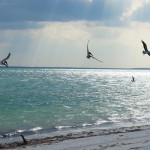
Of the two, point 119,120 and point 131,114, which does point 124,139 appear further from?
point 131,114

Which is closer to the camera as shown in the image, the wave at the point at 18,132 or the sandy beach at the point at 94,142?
the sandy beach at the point at 94,142

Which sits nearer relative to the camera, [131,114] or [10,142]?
[10,142]

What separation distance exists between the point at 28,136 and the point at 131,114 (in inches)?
828

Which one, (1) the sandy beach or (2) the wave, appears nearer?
(1) the sandy beach

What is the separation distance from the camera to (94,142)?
2645 cm

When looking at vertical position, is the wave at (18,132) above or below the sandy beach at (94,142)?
above

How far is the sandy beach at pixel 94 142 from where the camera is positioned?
80.8 feet

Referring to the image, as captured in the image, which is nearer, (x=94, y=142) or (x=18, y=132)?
(x=94, y=142)

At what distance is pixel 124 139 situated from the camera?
1082 inches

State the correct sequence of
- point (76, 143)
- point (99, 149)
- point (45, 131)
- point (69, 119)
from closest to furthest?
1. point (99, 149)
2. point (76, 143)
3. point (45, 131)
4. point (69, 119)

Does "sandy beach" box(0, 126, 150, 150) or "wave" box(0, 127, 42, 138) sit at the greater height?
"wave" box(0, 127, 42, 138)

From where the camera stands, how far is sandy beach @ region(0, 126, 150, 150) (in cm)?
2462

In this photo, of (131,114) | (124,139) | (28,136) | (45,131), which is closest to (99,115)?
(131,114)

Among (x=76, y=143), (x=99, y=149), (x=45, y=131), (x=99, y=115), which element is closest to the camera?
(x=99, y=149)
